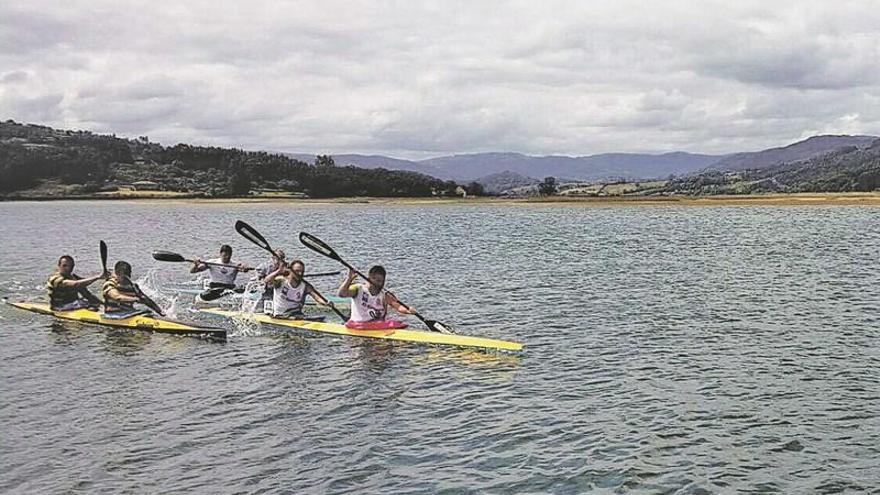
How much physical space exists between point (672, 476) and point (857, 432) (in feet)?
14.1

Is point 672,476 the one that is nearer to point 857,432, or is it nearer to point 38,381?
point 857,432

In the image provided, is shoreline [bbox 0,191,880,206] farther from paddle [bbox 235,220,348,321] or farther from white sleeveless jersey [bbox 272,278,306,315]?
white sleeveless jersey [bbox 272,278,306,315]

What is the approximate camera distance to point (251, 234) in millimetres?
30344

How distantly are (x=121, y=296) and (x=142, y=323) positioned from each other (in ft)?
4.17

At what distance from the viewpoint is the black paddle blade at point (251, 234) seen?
28.9m

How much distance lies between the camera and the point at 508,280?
38438mm

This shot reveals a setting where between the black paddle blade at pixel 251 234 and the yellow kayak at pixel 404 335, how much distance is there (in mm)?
3914

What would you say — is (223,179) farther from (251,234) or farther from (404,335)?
(404,335)

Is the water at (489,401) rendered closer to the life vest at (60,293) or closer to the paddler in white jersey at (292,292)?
the life vest at (60,293)

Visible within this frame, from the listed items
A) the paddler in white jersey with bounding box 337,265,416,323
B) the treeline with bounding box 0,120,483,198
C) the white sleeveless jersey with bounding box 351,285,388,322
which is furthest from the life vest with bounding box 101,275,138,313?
the treeline with bounding box 0,120,483,198

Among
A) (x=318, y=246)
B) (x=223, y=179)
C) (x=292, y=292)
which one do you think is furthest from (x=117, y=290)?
(x=223, y=179)

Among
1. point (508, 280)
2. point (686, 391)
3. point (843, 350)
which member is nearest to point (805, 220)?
point (508, 280)

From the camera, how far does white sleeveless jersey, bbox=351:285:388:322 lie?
23.5 meters

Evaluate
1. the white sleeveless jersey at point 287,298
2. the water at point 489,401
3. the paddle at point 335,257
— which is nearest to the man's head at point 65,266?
the water at point 489,401
